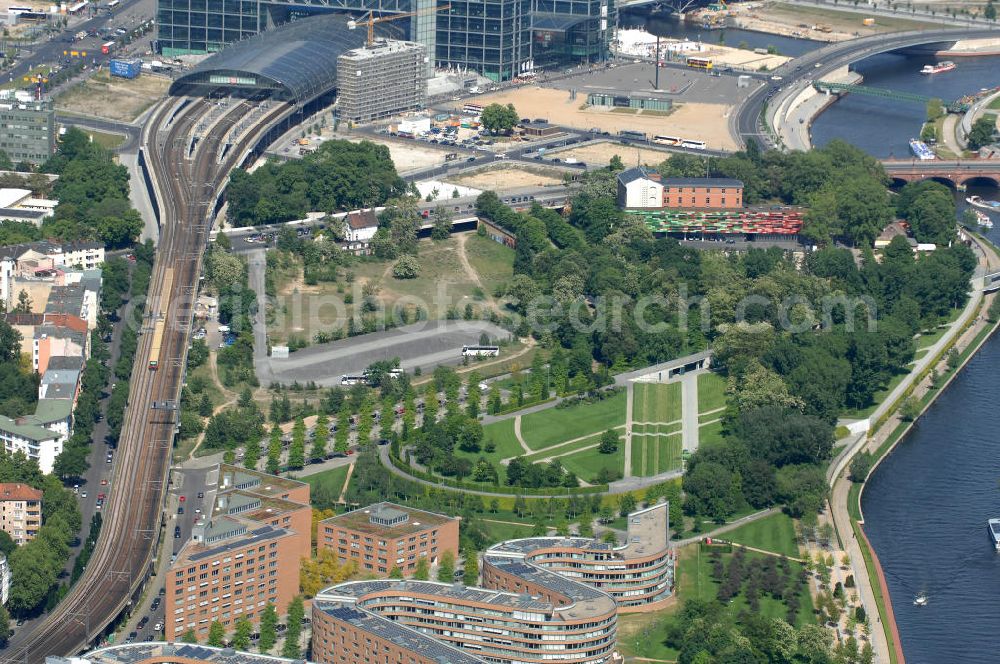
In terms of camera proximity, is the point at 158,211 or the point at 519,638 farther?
the point at 158,211

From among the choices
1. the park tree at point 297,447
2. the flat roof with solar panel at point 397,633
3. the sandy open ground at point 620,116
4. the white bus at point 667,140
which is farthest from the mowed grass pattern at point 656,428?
the sandy open ground at point 620,116

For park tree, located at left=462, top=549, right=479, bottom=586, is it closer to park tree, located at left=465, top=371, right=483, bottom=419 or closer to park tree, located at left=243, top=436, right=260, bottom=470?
park tree, located at left=243, top=436, right=260, bottom=470

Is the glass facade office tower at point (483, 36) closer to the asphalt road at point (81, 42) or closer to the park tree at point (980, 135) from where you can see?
the asphalt road at point (81, 42)

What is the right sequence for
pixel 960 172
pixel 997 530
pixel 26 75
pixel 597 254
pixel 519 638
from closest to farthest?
1. pixel 519 638
2. pixel 997 530
3. pixel 597 254
4. pixel 960 172
5. pixel 26 75

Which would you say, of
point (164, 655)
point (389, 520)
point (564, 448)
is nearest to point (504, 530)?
point (389, 520)

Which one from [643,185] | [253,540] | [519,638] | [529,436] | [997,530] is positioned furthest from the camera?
[643,185]

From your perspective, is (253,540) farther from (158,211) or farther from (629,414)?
(158,211)

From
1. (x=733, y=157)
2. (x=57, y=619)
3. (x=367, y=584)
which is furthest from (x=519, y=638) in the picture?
(x=733, y=157)

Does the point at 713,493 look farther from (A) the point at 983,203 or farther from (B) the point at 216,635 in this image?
(A) the point at 983,203
